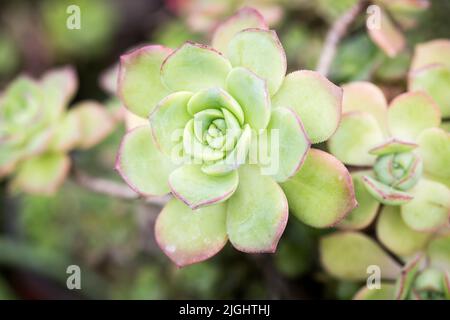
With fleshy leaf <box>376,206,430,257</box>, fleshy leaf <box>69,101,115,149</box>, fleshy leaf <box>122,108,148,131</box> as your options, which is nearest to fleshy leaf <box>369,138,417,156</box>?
fleshy leaf <box>376,206,430,257</box>

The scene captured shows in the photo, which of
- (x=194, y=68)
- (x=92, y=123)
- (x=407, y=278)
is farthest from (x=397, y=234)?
(x=92, y=123)

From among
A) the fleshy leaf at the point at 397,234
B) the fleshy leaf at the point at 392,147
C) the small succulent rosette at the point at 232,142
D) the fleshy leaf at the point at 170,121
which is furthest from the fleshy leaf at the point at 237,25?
the fleshy leaf at the point at 397,234

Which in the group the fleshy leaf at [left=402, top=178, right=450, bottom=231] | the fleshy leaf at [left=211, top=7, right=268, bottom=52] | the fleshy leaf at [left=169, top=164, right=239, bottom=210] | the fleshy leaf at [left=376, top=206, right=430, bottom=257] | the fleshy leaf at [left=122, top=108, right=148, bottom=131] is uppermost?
the fleshy leaf at [left=211, top=7, right=268, bottom=52]

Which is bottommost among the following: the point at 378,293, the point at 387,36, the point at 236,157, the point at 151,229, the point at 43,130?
the point at 378,293

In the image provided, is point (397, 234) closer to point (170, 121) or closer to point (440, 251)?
point (440, 251)

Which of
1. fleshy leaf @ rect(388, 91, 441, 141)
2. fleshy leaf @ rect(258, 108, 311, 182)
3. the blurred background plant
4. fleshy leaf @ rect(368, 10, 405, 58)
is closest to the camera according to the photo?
fleshy leaf @ rect(258, 108, 311, 182)

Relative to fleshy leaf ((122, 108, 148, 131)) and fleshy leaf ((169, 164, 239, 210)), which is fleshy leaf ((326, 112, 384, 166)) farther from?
fleshy leaf ((122, 108, 148, 131))
